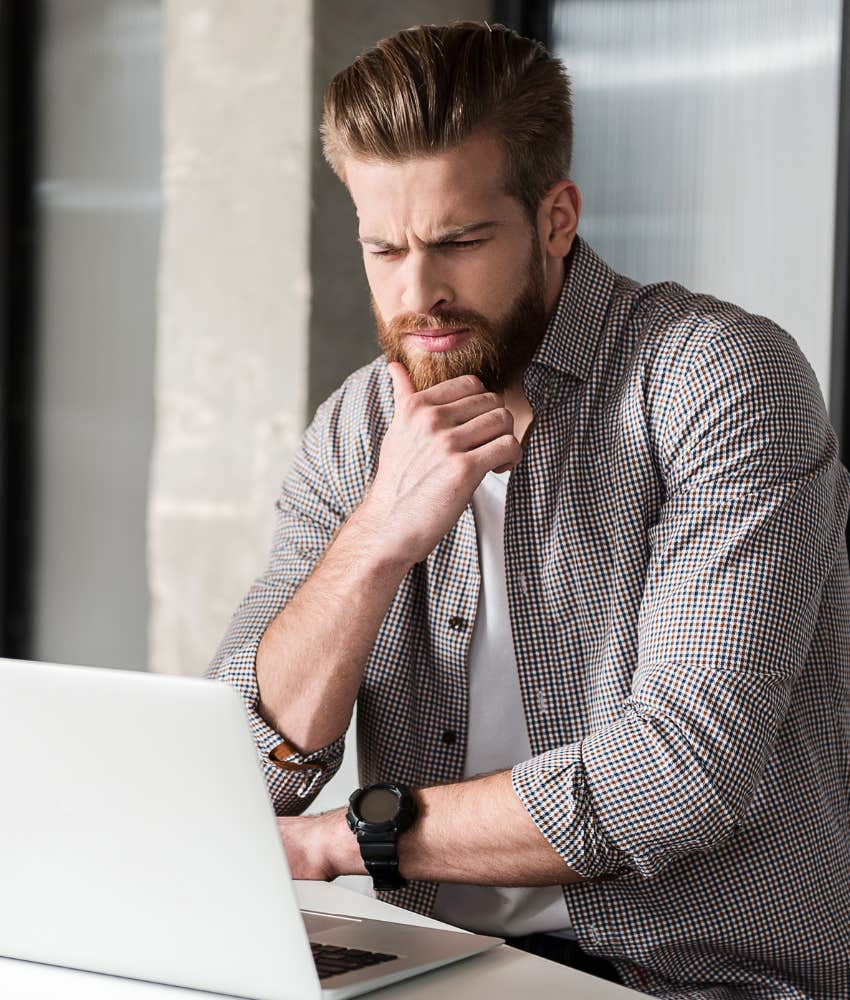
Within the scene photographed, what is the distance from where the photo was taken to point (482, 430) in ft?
4.80

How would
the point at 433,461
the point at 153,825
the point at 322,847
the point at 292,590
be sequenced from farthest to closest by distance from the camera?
the point at 292,590 → the point at 433,461 → the point at 322,847 → the point at 153,825

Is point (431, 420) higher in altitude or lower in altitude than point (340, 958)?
higher

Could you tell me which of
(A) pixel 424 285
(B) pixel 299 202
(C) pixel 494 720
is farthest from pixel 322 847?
(B) pixel 299 202

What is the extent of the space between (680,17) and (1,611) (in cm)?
233

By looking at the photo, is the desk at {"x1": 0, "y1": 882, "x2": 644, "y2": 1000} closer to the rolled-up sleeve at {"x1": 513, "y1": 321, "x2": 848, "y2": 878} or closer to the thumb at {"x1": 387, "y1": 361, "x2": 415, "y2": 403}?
the rolled-up sleeve at {"x1": 513, "y1": 321, "x2": 848, "y2": 878}

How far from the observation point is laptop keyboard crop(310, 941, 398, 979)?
95 cm

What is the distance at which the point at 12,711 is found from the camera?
89cm

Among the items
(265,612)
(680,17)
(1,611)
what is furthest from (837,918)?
(1,611)

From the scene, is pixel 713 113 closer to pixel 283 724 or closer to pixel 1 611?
pixel 283 724

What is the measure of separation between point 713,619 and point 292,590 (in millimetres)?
598

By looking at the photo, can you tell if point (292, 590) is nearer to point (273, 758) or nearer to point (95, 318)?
point (273, 758)

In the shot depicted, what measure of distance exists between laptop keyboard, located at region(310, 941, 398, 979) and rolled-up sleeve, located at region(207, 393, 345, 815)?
1.69 ft

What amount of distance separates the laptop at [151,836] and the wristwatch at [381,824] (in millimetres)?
304

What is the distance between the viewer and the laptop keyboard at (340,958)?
95cm
